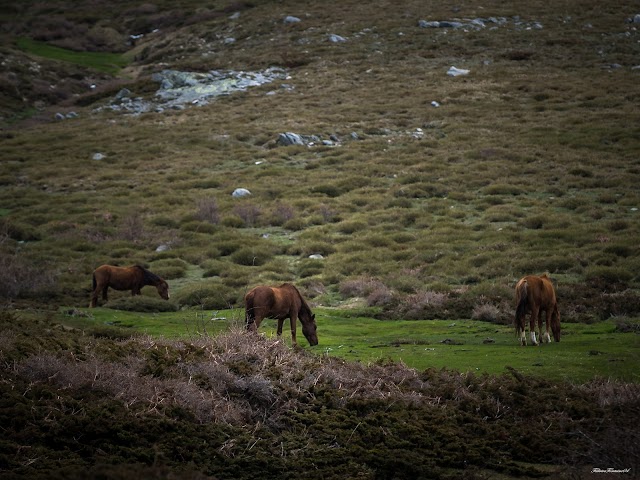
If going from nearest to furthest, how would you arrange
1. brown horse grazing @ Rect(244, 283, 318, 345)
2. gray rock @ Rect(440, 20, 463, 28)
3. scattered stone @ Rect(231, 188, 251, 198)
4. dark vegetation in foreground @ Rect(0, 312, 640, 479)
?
dark vegetation in foreground @ Rect(0, 312, 640, 479)
brown horse grazing @ Rect(244, 283, 318, 345)
scattered stone @ Rect(231, 188, 251, 198)
gray rock @ Rect(440, 20, 463, 28)

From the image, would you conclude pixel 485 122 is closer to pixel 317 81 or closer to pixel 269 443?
pixel 317 81

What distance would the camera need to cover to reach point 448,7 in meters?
85.6

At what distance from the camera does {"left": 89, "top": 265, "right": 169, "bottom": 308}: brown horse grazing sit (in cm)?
2669

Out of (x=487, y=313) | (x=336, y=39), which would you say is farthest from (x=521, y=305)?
(x=336, y=39)

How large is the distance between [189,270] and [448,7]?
63768 millimetres

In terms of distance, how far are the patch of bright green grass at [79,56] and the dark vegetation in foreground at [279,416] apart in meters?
70.6

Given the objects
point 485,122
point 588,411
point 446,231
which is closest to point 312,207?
point 446,231

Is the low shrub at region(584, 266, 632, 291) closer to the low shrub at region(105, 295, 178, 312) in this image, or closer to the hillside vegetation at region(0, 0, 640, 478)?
the hillside vegetation at region(0, 0, 640, 478)

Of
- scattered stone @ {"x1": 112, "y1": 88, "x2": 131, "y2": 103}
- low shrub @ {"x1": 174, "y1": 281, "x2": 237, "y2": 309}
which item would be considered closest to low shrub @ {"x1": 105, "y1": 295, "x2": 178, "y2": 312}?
low shrub @ {"x1": 174, "y1": 281, "x2": 237, "y2": 309}

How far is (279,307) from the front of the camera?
1886 cm

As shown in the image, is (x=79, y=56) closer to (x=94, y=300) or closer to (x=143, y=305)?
(x=94, y=300)

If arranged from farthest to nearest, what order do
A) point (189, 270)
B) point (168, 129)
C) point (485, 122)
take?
point (168, 129) < point (485, 122) < point (189, 270)

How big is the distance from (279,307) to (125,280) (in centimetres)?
1028

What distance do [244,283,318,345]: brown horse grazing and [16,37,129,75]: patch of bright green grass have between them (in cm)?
6536
